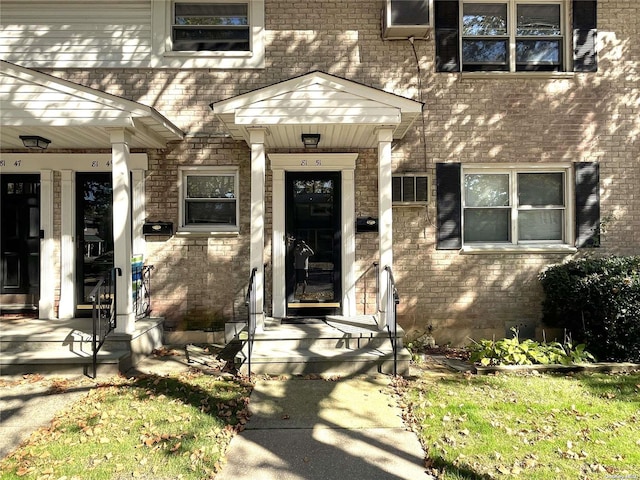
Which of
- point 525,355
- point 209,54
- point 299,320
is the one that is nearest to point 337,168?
point 299,320

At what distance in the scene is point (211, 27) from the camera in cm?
662

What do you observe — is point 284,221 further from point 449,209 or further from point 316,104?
point 449,209

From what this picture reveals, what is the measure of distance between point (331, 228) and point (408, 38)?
3.38 metres

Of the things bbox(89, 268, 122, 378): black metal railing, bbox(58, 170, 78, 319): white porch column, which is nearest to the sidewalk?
bbox(89, 268, 122, 378): black metal railing

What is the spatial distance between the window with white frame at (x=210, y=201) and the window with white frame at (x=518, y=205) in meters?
3.87

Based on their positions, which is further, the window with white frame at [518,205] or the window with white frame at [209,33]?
the window with white frame at [518,205]

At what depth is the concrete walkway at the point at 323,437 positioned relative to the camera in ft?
10.0

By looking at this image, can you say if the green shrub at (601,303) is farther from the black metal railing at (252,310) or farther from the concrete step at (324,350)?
the black metal railing at (252,310)

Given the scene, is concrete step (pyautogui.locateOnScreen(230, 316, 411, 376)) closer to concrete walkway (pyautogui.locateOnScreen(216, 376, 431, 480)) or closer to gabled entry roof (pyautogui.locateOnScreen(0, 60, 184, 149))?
concrete walkway (pyautogui.locateOnScreen(216, 376, 431, 480))

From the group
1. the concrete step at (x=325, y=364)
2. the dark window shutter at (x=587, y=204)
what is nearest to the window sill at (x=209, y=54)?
the concrete step at (x=325, y=364)

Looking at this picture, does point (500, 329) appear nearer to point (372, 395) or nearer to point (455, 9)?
point (372, 395)

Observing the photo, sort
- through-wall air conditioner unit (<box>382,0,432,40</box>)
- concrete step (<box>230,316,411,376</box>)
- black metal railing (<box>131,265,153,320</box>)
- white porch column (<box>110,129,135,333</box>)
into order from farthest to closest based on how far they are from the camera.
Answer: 1. through-wall air conditioner unit (<box>382,0,432,40</box>)
2. black metal railing (<box>131,265,153,320</box>)
3. white porch column (<box>110,129,135,333</box>)
4. concrete step (<box>230,316,411,376</box>)

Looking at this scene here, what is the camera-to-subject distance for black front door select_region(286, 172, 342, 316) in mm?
6520

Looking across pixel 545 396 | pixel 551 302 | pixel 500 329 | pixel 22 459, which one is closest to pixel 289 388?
pixel 22 459
